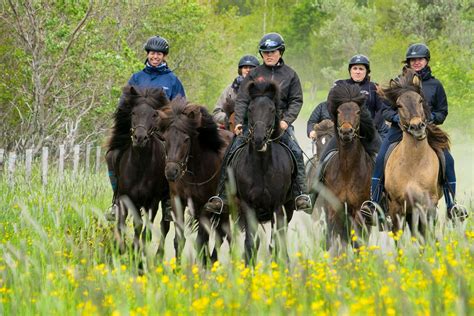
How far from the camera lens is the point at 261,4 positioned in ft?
383

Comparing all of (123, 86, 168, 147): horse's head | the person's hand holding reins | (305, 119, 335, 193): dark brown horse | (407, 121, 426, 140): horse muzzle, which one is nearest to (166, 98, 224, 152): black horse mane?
(123, 86, 168, 147): horse's head

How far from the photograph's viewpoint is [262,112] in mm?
11336

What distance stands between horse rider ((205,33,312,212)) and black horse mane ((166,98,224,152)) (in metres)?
0.58

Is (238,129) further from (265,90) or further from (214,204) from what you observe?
(214,204)

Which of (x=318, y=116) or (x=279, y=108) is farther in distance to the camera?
(x=318, y=116)

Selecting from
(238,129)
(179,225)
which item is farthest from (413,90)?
(179,225)

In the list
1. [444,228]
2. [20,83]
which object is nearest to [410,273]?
[444,228]

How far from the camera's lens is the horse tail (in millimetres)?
12367

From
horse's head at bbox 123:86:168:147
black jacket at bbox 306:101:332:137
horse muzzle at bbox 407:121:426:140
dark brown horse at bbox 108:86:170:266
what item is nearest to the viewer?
horse muzzle at bbox 407:121:426:140

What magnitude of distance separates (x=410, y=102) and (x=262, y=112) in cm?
182

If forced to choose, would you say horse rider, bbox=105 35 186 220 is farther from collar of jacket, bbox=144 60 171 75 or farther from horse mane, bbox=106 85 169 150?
horse mane, bbox=106 85 169 150

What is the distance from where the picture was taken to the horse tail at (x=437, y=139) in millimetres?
12367

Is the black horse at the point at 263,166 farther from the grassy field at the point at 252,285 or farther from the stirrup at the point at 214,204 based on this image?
the grassy field at the point at 252,285

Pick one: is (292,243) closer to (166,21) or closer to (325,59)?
(166,21)
